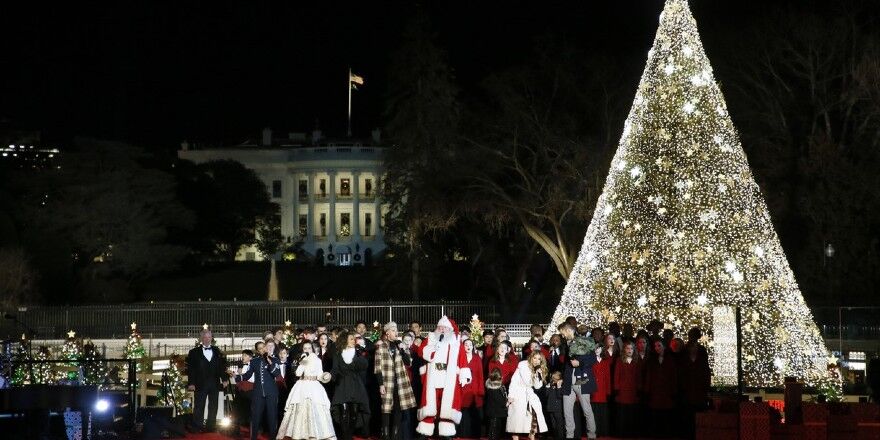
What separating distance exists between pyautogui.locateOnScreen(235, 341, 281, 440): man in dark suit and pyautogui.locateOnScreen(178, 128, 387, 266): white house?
9852 centimetres

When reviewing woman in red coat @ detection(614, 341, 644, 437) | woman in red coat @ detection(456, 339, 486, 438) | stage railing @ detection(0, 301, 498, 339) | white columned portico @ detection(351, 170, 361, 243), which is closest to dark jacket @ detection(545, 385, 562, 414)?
woman in red coat @ detection(456, 339, 486, 438)

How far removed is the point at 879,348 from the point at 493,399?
1710 cm

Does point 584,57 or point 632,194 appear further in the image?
point 584,57

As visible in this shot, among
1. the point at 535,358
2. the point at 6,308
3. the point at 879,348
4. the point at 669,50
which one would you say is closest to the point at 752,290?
the point at 669,50

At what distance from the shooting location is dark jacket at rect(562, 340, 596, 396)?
66.8ft

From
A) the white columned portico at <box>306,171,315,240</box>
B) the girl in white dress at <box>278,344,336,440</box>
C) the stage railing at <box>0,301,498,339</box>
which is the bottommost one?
the girl in white dress at <box>278,344,336,440</box>

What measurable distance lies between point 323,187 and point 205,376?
335 feet

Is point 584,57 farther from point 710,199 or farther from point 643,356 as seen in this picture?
point 643,356

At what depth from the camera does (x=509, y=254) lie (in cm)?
5597

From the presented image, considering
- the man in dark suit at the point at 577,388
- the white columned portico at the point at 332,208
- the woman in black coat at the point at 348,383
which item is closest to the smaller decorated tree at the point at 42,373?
the woman in black coat at the point at 348,383

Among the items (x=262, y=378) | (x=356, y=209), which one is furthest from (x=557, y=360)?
(x=356, y=209)

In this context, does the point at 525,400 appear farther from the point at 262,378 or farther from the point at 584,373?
the point at 262,378

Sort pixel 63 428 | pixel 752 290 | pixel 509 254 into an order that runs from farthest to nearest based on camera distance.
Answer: pixel 509 254 < pixel 752 290 < pixel 63 428

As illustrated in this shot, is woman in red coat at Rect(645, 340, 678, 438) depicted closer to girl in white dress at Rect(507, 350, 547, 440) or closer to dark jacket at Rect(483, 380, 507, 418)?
girl in white dress at Rect(507, 350, 547, 440)
